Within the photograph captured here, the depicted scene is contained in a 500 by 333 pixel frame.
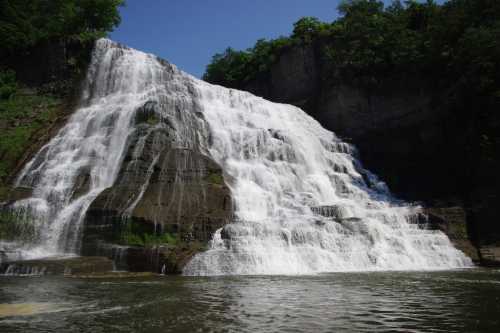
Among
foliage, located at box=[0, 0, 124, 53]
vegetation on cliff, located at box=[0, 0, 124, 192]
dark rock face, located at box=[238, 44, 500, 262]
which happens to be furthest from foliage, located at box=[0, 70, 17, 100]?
dark rock face, located at box=[238, 44, 500, 262]

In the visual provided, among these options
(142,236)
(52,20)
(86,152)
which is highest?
(52,20)

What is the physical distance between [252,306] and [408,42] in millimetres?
31453

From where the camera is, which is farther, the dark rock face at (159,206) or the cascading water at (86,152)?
the cascading water at (86,152)

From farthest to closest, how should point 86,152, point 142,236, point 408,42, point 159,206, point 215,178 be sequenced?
point 408,42
point 86,152
point 215,178
point 159,206
point 142,236

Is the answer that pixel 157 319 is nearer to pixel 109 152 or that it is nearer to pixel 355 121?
pixel 109 152

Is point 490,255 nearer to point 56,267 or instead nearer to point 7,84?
point 56,267

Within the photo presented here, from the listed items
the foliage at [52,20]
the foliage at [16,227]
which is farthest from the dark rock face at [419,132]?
the foliage at [16,227]

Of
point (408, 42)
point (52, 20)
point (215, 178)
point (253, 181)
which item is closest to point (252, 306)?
point (215, 178)

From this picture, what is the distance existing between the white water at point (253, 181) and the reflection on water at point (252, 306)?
5005mm

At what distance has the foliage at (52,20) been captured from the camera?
39.2 meters

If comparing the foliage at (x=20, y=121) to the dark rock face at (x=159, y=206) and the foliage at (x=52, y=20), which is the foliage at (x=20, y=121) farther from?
the dark rock face at (x=159, y=206)

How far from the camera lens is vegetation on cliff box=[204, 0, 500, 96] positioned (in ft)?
95.0

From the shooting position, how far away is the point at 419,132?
3403cm

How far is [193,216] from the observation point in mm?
19766
